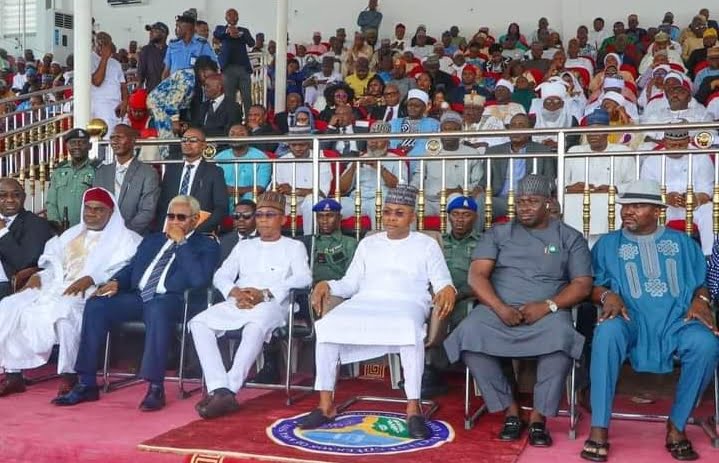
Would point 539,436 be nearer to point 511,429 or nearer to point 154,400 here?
point 511,429

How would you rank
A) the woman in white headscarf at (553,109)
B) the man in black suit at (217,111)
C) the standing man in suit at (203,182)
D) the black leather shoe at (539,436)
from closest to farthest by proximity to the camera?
the black leather shoe at (539,436), the standing man in suit at (203,182), the man in black suit at (217,111), the woman in white headscarf at (553,109)

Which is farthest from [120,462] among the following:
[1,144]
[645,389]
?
[1,144]

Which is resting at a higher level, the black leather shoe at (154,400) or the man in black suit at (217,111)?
the man in black suit at (217,111)

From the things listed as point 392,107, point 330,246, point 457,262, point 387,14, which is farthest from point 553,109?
point 387,14

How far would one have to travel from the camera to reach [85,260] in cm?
635

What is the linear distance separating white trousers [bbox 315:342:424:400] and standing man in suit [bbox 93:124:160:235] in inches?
94.3

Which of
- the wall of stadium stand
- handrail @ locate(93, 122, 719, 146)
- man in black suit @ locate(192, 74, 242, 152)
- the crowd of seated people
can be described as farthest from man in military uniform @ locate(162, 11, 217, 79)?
the wall of stadium stand

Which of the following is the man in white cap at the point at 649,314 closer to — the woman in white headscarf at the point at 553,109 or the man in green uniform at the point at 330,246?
the man in green uniform at the point at 330,246

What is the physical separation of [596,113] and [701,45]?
20.7ft

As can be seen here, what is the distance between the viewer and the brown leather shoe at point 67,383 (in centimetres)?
579

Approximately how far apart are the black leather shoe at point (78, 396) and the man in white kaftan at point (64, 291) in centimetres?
15

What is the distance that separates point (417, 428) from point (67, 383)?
7.79ft

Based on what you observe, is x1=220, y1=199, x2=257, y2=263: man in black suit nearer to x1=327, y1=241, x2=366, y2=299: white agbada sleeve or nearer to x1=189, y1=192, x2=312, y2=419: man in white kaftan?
x1=189, y1=192, x2=312, y2=419: man in white kaftan

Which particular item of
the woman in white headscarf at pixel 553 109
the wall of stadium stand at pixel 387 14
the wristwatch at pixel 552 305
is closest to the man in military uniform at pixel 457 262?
the wristwatch at pixel 552 305
